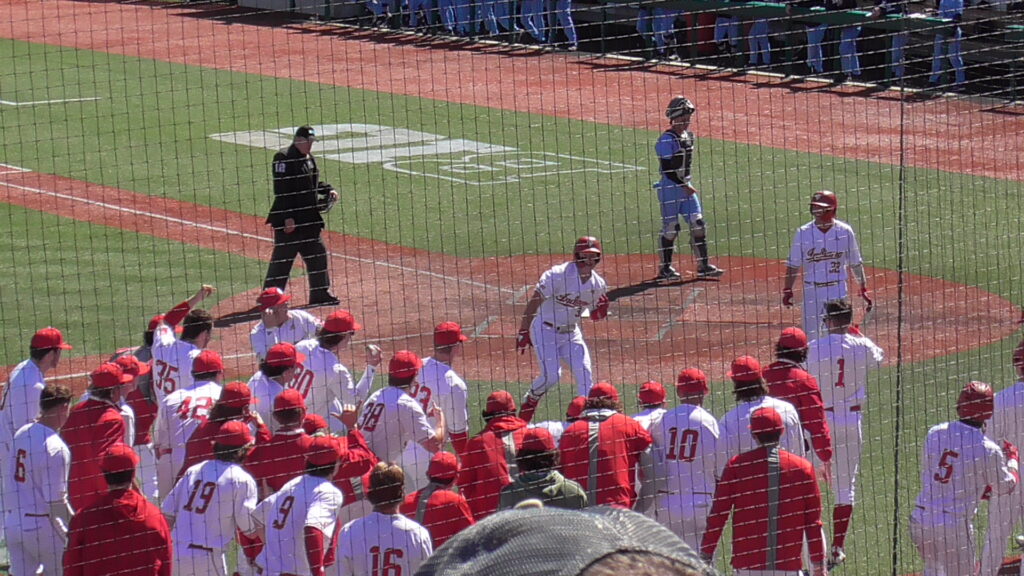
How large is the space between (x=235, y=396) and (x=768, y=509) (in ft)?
8.30

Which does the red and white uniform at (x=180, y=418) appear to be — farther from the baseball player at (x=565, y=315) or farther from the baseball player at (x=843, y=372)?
the baseball player at (x=843, y=372)

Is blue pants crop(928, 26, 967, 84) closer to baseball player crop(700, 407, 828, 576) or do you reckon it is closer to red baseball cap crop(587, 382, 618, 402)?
red baseball cap crop(587, 382, 618, 402)

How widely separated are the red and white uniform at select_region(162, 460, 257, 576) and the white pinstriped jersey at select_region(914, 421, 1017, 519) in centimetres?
327

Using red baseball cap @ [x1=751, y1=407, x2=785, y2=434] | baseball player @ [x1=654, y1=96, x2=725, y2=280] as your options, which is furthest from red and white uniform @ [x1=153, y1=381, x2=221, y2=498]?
baseball player @ [x1=654, y1=96, x2=725, y2=280]

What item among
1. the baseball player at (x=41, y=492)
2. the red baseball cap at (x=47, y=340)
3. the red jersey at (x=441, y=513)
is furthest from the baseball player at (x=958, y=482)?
the red baseball cap at (x=47, y=340)

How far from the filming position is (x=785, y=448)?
702 cm

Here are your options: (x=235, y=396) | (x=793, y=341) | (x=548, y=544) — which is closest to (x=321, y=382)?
(x=235, y=396)

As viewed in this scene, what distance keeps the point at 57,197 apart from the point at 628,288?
6.88 m

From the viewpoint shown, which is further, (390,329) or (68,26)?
(68,26)

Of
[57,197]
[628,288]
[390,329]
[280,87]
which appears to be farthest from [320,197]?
[280,87]

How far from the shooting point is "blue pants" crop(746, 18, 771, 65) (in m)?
21.6

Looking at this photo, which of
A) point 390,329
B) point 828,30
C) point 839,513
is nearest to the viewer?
point 839,513

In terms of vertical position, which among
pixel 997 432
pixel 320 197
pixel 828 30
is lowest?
pixel 997 432

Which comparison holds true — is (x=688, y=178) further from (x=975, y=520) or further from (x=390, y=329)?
(x=975, y=520)
